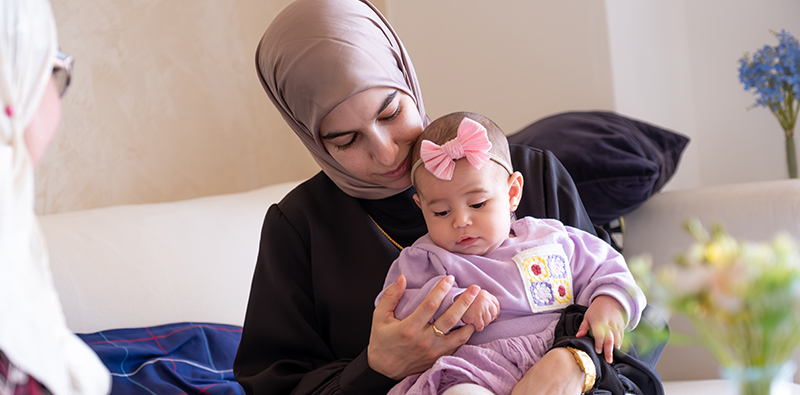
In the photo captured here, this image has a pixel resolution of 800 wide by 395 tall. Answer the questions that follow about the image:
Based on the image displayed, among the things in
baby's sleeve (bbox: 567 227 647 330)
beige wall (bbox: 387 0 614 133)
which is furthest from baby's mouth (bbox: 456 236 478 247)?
beige wall (bbox: 387 0 614 133)

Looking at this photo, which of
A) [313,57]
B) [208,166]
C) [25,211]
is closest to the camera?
[25,211]

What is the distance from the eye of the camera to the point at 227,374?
1876mm

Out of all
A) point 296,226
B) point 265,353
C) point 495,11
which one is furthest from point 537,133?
point 265,353

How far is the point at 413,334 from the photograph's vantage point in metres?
1.16

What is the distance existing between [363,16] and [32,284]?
94 cm

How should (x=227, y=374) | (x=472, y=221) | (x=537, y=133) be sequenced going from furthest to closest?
(x=537, y=133), (x=227, y=374), (x=472, y=221)

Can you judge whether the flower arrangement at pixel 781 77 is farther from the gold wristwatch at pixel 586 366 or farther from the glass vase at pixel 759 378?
the glass vase at pixel 759 378

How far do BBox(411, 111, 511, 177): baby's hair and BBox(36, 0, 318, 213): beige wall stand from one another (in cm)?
163

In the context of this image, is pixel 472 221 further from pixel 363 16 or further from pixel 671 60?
pixel 671 60

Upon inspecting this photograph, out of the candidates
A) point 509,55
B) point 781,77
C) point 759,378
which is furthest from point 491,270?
point 509,55

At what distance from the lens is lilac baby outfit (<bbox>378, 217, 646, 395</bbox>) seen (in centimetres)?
113

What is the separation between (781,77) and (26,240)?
7.38 ft

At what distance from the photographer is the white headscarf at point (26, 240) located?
0.68m

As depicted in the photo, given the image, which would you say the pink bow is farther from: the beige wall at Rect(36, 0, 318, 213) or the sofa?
the beige wall at Rect(36, 0, 318, 213)
